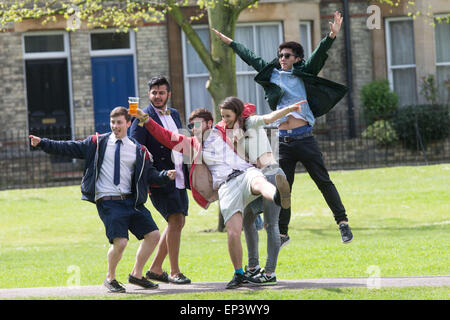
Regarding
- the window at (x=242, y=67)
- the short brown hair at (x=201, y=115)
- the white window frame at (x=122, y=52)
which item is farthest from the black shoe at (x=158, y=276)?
the window at (x=242, y=67)

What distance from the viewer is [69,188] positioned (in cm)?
2023

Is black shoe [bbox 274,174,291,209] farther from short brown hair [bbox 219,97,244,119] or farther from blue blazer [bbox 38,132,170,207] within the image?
blue blazer [bbox 38,132,170,207]

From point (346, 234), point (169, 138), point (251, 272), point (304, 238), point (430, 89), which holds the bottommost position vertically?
point (304, 238)

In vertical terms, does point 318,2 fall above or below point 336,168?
above

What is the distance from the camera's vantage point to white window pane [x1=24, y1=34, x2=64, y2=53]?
72.6ft

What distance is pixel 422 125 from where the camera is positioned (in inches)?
870

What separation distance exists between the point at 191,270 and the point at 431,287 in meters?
3.79

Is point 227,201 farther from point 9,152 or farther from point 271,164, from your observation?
point 9,152

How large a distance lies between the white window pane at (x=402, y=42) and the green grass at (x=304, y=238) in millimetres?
4035

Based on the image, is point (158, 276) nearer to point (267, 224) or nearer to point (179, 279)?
point (179, 279)

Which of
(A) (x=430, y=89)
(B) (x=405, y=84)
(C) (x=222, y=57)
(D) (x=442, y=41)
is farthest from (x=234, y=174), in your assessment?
(D) (x=442, y=41)

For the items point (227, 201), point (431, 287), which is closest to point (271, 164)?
point (227, 201)

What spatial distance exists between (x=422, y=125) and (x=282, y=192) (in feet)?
49.5

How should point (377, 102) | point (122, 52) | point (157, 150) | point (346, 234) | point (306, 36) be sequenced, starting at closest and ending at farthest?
point (157, 150) → point (346, 234) → point (122, 52) → point (377, 102) → point (306, 36)
